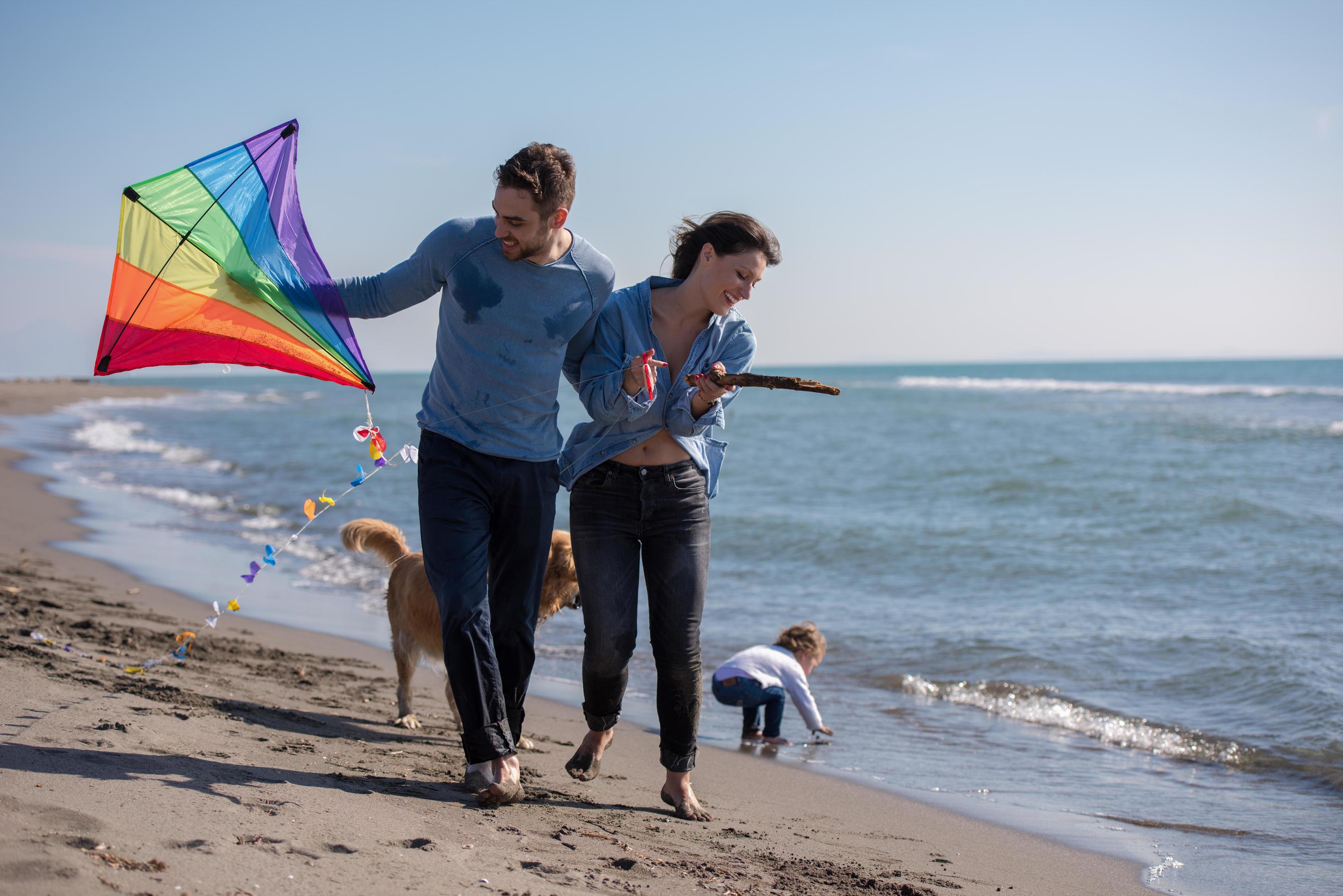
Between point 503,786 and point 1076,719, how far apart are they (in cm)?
402

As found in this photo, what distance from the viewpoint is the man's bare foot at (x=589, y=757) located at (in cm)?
375

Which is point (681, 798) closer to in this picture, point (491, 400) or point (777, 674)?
point (491, 400)

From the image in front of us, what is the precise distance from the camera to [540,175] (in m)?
3.06

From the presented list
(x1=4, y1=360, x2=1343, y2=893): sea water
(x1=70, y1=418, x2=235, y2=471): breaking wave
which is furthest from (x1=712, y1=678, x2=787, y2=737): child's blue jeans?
(x1=70, y1=418, x2=235, y2=471): breaking wave

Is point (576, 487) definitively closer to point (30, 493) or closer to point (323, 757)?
point (323, 757)

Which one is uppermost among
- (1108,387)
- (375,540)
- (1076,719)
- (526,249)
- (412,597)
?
(1108,387)

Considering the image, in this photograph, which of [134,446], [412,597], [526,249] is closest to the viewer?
[526,249]

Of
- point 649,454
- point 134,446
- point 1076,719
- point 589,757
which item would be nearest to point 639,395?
point 649,454

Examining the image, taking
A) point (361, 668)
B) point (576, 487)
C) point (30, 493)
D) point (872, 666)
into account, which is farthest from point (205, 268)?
point (30, 493)

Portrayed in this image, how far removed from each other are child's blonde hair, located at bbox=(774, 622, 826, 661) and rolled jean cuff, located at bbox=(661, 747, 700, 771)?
2.33m

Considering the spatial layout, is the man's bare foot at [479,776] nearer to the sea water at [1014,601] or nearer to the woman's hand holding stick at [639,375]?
the woman's hand holding stick at [639,375]

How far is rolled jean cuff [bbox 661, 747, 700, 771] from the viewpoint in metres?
3.56

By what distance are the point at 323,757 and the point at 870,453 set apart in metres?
18.6

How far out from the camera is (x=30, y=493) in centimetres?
1284
